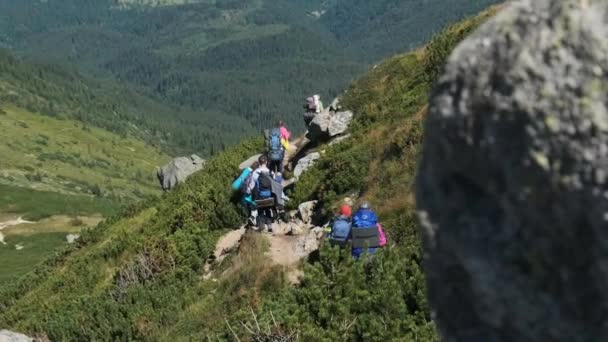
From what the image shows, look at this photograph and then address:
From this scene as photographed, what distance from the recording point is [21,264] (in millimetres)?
94750

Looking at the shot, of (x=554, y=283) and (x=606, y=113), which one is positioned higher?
(x=606, y=113)

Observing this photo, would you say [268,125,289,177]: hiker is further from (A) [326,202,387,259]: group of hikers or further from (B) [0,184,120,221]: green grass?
(B) [0,184,120,221]: green grass

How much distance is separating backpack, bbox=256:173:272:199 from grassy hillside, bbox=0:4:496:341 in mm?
1974

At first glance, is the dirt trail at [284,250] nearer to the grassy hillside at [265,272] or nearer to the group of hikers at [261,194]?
the grassy hillside at [265,272]

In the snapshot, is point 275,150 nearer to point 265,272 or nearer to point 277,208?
point 277,208

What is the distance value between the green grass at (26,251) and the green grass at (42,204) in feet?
62.2

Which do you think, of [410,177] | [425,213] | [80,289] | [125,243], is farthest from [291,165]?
[425,213]

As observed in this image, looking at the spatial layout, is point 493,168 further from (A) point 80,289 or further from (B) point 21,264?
(B) point 21,264

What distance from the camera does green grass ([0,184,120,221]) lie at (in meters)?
137

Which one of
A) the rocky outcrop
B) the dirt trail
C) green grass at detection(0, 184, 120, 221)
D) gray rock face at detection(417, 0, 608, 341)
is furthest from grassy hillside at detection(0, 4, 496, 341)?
green grass at detection(0, 184, 120, 221)

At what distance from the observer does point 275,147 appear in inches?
1016

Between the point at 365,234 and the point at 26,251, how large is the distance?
331 feet

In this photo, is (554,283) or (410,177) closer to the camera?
(554,283)

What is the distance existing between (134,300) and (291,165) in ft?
42.9
